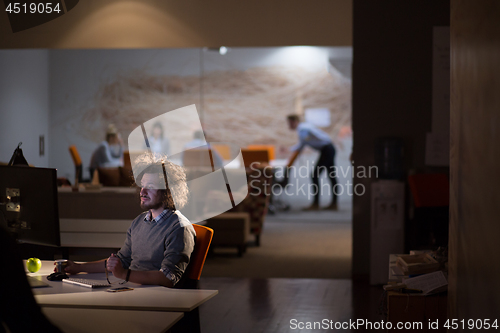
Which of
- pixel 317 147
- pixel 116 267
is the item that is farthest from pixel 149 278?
pixel 317 147

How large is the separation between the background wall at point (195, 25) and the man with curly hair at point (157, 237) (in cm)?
325

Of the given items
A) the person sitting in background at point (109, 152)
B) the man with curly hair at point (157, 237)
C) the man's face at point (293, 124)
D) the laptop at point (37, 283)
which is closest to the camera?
the laptop at point (37, 283)

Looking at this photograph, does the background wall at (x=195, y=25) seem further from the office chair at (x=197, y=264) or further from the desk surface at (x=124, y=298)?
the desk surface at (x=124, y=298)

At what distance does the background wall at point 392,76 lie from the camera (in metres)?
5.48

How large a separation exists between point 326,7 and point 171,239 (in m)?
3.89

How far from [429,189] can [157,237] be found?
10.9 feet

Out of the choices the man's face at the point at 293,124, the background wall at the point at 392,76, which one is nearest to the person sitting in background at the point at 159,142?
the man's face at the point at 293,124

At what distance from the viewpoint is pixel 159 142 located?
8812 millimetres

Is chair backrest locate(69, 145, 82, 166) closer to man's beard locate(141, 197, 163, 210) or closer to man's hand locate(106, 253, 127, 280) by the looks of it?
man's beard locate(141, 197, 163, 210)

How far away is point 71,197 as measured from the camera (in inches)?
225

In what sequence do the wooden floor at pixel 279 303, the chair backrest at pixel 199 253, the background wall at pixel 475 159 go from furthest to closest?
1. the wooden floor at pixel 279 303
2. the chair backrest at pixel 199 253
3. the background wall at pixel 475 159

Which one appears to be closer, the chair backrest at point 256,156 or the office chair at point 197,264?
the office chair at point 197,264

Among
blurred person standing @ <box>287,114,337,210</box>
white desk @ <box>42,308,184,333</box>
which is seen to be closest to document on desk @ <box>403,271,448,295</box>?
white desk @ <box>42,308,184,333</box>

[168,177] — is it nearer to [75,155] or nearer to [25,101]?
[75,155]
